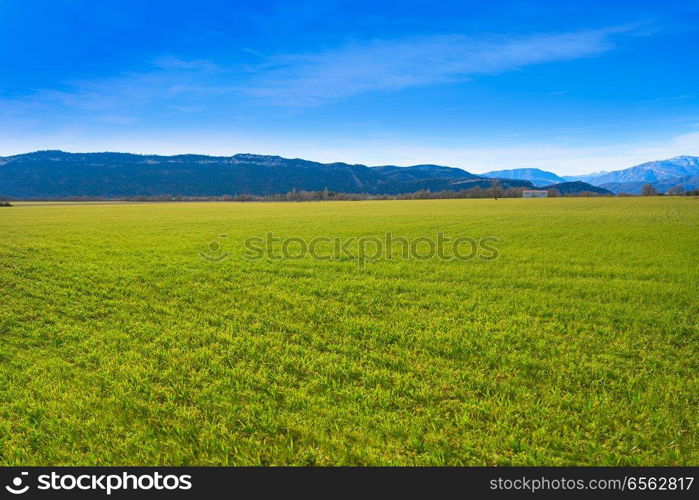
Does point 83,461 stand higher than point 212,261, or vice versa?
point 212,261

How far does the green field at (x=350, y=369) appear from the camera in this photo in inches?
165

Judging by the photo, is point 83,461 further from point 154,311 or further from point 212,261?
point 212,261

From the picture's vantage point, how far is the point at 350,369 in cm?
595

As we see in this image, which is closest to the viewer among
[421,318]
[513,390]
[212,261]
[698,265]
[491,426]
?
[491,426]

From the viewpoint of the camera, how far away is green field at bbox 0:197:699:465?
418 cm

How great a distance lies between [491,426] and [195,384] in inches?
169

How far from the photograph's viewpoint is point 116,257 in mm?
16375

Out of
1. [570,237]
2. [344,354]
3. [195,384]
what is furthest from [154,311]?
[570,237]
